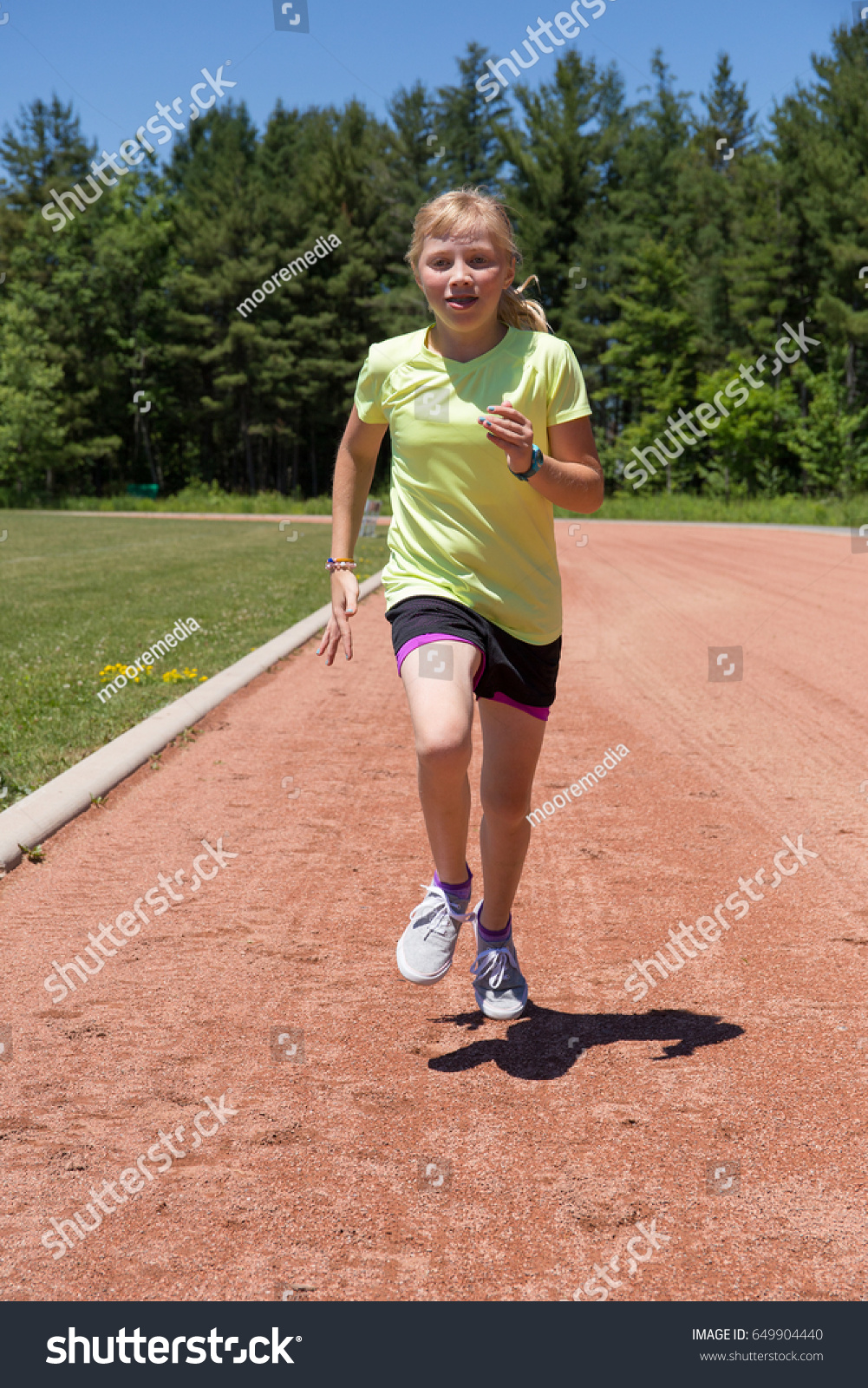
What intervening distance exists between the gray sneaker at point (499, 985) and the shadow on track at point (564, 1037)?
0.29 ft

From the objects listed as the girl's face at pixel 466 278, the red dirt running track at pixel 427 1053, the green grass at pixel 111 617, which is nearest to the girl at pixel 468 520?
the girl's face at pixel 466 278

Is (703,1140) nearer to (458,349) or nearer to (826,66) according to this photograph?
(458,349)

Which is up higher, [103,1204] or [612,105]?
[612,105]

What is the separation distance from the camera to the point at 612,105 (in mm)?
59406

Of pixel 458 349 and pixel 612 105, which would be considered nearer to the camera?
pixel 458 349

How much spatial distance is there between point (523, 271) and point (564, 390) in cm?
4715

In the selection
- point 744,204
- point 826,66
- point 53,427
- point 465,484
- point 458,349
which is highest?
point 826,66

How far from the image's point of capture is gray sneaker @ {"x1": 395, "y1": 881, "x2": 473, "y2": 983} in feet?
11.2

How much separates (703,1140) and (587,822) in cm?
292

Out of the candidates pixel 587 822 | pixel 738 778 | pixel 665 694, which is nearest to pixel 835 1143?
pixel 587 822

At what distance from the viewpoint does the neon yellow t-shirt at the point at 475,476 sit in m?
3.20

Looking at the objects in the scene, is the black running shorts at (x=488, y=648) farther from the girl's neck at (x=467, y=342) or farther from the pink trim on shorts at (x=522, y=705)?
the girl's neck at (x=467, y=342)
